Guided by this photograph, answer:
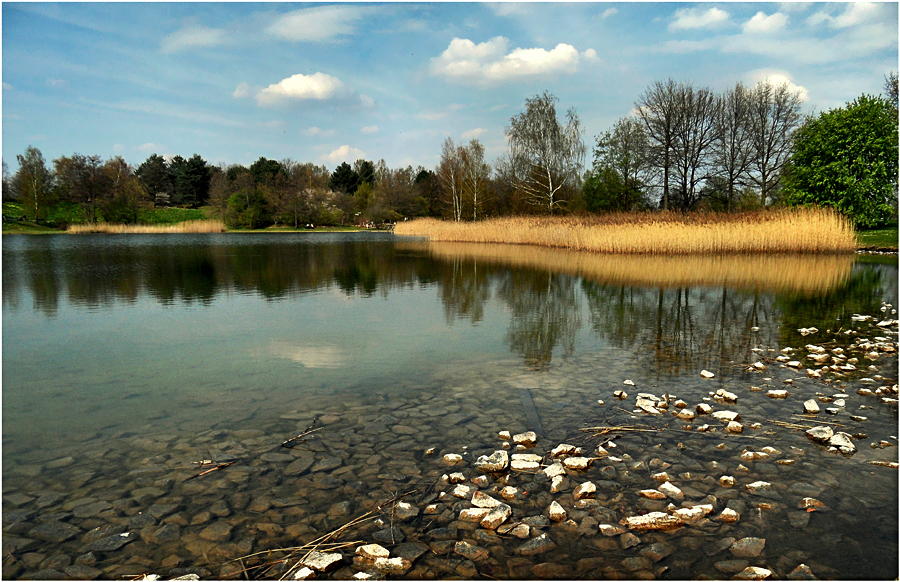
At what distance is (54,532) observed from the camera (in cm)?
321

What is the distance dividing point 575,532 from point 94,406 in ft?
16.2

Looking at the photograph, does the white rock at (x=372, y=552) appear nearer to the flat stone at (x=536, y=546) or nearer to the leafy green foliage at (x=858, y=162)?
the flat stone at (x=536, y=546)

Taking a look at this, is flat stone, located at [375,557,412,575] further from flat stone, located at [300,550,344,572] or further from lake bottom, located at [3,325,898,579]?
flat stone, located at [300,550,344,572]

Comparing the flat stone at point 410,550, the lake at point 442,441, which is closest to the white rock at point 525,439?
the lake at point 442,441

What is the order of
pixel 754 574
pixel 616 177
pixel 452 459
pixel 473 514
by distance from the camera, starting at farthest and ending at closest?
pixel 616 177 < pixel 452 459 < pixel 473 514 < pixel 754 574

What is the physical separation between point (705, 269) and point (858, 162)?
67.6 feet

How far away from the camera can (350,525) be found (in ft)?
10.6

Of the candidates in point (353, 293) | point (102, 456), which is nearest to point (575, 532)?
point (102, 456)

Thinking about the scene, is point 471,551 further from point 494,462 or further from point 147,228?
point 147,228

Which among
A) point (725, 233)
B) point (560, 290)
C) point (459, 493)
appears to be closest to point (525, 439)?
point (459, 493)

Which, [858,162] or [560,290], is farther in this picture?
[858,162]

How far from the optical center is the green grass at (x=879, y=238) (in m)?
29.3

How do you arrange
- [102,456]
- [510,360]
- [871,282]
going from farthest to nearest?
1. [871,282]
2. [510,360]
3. [102,456]

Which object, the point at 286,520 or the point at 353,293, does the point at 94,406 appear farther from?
the point at 353,293
